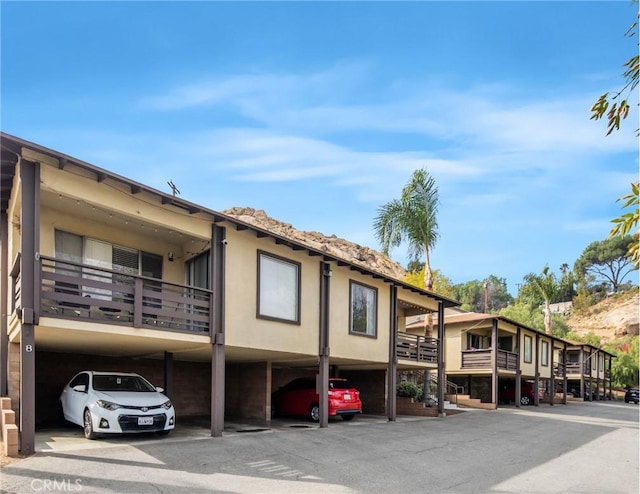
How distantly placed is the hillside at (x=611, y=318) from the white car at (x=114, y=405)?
73193 millimetres

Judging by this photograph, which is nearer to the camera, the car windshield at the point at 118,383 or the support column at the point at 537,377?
the car windshield at the point at 118,383

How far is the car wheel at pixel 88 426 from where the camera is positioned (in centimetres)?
1174

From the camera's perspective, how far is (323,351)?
55.7 ft

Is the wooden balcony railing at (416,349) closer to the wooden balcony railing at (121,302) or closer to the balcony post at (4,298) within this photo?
the wooden balcony railing at (121,302)

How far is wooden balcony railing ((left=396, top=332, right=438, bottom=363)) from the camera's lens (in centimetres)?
2131

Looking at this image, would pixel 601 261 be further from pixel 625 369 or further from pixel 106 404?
pixel 106 404

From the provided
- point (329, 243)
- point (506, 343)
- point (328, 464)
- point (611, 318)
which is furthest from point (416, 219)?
point (611, 318)

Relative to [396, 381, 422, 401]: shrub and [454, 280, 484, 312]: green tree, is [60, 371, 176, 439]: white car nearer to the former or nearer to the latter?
[396, 381, 422, 401]: shrub

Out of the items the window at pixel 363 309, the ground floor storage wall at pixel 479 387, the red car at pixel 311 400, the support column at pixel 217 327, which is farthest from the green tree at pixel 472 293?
the support column at pixel 217 327

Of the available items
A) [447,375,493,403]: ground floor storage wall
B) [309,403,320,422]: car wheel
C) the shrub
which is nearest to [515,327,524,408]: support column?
[447,375,493,403]: ground floor storage wall

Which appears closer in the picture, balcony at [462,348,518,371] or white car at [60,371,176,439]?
white car at [60,371,176,439]

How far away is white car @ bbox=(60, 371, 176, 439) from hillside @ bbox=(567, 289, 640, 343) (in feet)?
240

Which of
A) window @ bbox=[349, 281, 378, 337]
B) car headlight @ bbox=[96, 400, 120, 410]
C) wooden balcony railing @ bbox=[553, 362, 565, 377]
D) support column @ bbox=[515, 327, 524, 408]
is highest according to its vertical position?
window @ bbox=[349, 281, 378, 337]

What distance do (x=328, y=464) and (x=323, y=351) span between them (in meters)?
6.11
